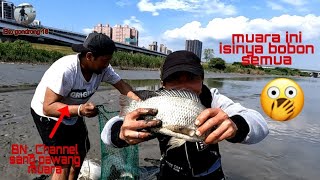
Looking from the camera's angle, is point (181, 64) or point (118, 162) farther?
point (118, 162)

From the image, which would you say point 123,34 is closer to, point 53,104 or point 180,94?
point 53,104

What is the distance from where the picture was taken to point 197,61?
7.86 ft

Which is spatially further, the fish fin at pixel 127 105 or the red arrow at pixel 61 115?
the red arrow at pixel 61 115

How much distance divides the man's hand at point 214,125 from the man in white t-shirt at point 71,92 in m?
2.12

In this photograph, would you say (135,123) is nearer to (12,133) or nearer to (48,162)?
(48,162)

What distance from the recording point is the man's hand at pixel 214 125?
1730mm

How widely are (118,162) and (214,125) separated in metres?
3.52

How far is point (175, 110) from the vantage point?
76.1 inches

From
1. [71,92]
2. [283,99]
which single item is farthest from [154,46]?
[71,92]

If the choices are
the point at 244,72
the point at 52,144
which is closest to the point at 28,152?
the point at 52,144

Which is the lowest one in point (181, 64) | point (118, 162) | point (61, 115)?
point (118, 162)
